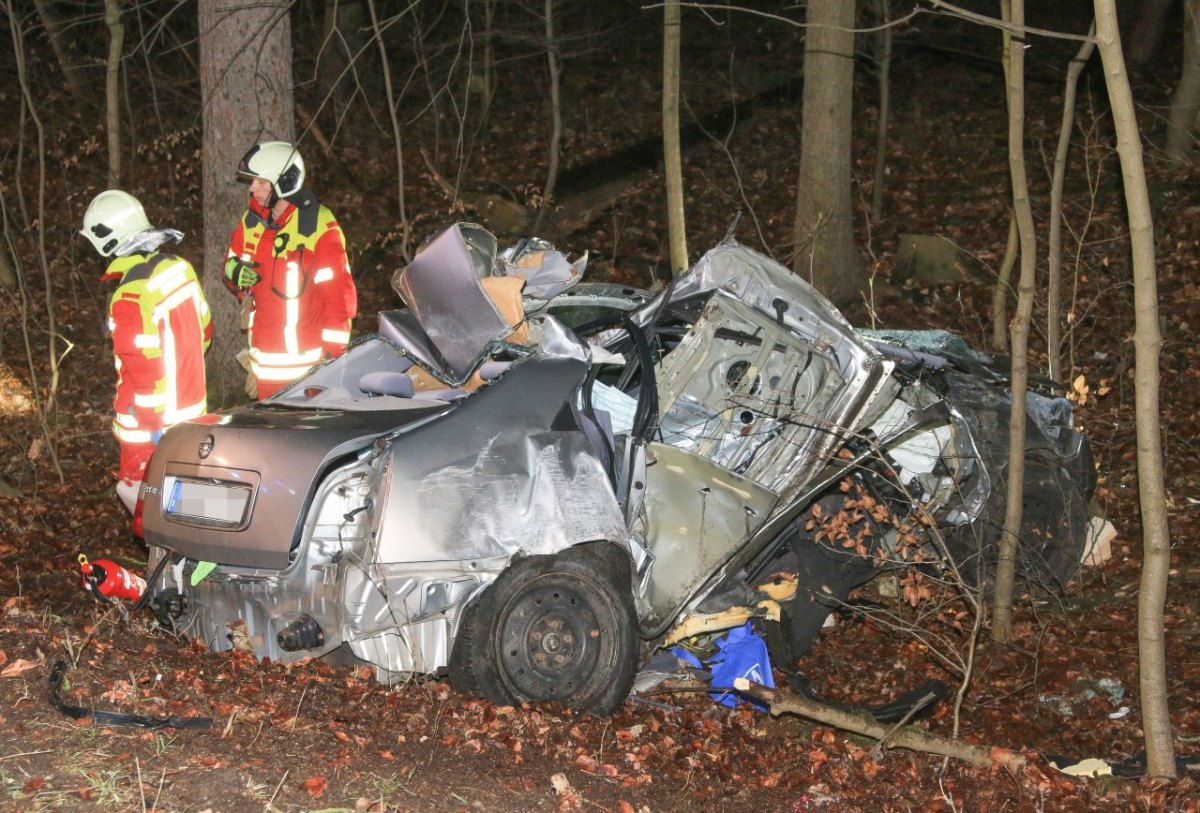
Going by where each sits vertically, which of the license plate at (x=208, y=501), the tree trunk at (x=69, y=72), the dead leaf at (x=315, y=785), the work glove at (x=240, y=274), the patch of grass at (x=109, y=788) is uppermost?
the tree trunk at (x=69, y=72)

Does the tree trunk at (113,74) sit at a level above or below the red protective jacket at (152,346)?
above

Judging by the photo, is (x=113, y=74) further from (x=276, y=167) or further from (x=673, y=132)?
(x=673, y=132)

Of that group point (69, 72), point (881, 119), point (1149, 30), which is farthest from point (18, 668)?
point (1149, 30)

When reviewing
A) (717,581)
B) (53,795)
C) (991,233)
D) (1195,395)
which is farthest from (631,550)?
(991,233)

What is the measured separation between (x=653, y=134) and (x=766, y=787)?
14.2m

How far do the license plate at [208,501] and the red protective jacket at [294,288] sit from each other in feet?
7.89

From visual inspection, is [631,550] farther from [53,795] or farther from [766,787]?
[53,795]

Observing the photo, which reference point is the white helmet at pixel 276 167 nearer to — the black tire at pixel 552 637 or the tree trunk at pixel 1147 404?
the black tire at pixel 552 637

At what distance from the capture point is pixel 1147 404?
4312 mm

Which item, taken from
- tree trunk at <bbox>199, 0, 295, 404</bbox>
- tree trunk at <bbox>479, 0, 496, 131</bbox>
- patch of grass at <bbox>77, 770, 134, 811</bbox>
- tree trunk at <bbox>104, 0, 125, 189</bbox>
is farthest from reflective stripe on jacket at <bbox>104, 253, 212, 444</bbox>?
tree trunk at <bbox>479, 0, 496, 131</bbox>

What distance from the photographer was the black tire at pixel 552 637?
4992 mm

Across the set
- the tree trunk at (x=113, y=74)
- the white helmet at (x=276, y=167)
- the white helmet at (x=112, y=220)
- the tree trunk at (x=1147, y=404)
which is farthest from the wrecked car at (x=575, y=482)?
the tree trunk at (x=113, y=74)

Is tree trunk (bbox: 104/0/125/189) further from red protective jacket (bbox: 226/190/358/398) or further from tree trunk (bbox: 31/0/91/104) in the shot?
tree trunk (bbox: 31/0/91/104)

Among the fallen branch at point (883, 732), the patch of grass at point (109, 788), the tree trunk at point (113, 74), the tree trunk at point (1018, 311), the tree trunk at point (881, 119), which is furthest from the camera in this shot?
the tree trunk at point (881, 119)
